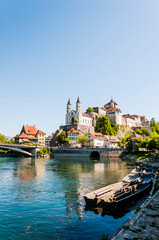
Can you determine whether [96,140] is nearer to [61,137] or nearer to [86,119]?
[61,137]

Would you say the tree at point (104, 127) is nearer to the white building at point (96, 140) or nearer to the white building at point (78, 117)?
the white building at point (96, 140)

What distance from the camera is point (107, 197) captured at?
17.1 metres

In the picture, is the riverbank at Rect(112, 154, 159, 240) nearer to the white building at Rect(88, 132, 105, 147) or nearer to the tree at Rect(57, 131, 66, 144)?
the white building at Rect(88, 132, 105, 147)

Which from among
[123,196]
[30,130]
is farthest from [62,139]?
[123,196]

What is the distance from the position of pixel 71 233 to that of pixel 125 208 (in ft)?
22.0

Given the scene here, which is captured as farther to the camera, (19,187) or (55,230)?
(19,187)

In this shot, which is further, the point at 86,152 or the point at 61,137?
the point at 61,137

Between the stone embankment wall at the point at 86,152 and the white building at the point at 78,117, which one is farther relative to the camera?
the white building at the point at 78,117

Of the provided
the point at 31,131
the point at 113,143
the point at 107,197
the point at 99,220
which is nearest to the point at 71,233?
the point at 99,220

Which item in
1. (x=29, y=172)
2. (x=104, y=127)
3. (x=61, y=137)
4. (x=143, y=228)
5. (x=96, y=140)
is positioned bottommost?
(x=29, y=172)

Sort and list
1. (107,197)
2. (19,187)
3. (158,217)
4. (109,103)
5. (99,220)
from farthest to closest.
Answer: (109,103)
(19,187)
(107,197)
(99,220)
(158,217)

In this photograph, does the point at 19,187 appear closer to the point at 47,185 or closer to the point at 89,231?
the point at 47,185

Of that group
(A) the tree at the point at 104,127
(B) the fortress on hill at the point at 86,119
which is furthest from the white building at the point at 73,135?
(A) the tree at the point at 104,127

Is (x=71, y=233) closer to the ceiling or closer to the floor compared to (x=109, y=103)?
closer to the floor
